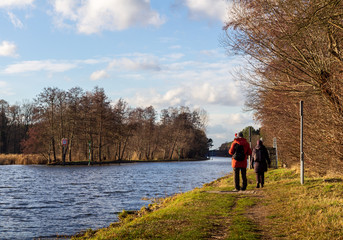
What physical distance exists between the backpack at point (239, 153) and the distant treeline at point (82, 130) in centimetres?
5275

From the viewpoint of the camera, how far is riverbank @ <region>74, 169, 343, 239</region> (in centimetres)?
823

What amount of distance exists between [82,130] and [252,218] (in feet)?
201

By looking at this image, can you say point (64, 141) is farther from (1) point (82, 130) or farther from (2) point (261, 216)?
(2) point (261, 216)

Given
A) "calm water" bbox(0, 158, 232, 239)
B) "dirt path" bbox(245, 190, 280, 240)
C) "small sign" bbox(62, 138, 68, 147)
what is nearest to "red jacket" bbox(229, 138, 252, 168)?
"dirt path" bbox(245, 190, 280, 240)

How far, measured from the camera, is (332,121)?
45.0 feet

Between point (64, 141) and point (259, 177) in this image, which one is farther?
point (64, 141)

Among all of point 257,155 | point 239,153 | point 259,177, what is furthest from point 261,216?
point 259,177

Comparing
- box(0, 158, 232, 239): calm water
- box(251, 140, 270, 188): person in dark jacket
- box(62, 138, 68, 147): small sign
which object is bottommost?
box(0, 158, 232, 239): calm water

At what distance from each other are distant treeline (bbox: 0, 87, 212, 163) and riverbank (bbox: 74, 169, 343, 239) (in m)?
54.6

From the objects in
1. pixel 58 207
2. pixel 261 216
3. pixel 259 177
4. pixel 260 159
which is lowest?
pixel 58 207

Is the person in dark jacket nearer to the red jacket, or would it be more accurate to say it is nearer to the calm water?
the red jacket

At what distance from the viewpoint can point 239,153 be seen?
14930 millimetres

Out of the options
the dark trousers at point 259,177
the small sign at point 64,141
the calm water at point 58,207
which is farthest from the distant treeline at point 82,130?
the dark trousers at point 259,177

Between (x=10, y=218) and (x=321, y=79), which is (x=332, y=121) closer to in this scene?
(x=321, y=79)
